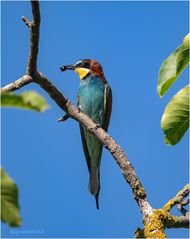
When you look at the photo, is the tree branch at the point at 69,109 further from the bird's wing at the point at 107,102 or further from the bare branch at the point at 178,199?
the bird's wing at the point at 107,102

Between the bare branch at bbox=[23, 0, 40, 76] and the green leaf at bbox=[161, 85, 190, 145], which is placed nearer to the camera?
the green leaf at bbox=[161, 85, 190, 145]

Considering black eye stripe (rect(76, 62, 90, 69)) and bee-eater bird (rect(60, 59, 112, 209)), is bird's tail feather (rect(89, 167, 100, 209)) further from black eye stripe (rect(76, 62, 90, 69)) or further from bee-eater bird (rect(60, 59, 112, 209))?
black eye stripe (rect(76, 62, 90, 69))

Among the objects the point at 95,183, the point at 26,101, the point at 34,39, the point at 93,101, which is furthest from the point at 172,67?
the point at 93,101

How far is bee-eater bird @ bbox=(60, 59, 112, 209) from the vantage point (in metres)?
6.45

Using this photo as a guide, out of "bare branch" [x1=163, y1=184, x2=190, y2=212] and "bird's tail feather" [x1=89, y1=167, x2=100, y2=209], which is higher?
"bird's tail feather" [x1=89, y1=167, x2=100, y2=209]

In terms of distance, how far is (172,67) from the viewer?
2.42m

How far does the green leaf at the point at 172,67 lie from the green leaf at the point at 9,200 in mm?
1090

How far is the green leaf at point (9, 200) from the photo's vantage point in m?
1.59

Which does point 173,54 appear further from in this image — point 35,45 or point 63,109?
point 63,109

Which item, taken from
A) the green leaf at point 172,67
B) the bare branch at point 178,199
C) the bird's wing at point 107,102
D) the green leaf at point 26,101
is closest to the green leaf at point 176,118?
the green leaf at point 172,67

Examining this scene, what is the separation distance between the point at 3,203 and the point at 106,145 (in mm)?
1724

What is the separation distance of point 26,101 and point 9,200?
35 centimetres

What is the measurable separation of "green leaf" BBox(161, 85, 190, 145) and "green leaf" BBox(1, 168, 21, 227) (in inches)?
39.0

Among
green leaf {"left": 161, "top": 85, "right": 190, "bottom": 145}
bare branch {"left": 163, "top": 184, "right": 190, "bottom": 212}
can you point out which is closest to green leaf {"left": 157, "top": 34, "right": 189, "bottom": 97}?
green leaf {"left": 161, "top": 85, "right": 190, "bottom": 145}
